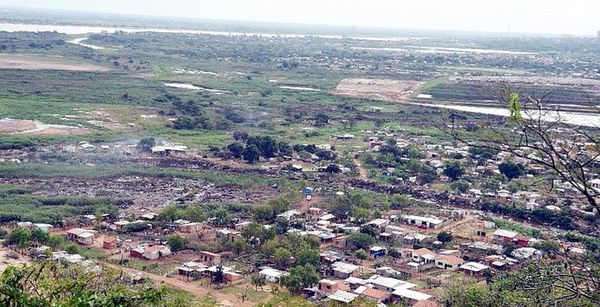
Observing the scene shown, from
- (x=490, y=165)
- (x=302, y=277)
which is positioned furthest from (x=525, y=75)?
(x=302, y=277)

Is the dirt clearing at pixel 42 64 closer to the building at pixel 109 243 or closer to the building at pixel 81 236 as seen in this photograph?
the building at pixel 81 236

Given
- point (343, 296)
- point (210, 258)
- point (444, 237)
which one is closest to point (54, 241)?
point (210, 258)

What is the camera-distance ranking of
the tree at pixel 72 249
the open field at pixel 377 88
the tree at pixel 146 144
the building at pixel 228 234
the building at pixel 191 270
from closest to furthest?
1. the building at pixel 191 270
2. the tree at pixel 72 249
3. the building at pixel 228 234
4. the tree at pixel 146 144
5. the open field at pixel 377 88

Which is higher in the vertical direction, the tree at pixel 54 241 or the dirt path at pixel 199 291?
the tree at pixel 54 241

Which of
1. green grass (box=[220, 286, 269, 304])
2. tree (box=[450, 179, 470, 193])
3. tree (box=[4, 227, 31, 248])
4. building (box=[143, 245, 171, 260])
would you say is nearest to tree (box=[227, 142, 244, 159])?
tree (box=[450, 179, 470, 193])

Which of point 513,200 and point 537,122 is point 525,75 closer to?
point 513,200

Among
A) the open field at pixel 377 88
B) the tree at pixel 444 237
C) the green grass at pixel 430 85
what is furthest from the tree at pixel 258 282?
the green grass at pixel 430 85
